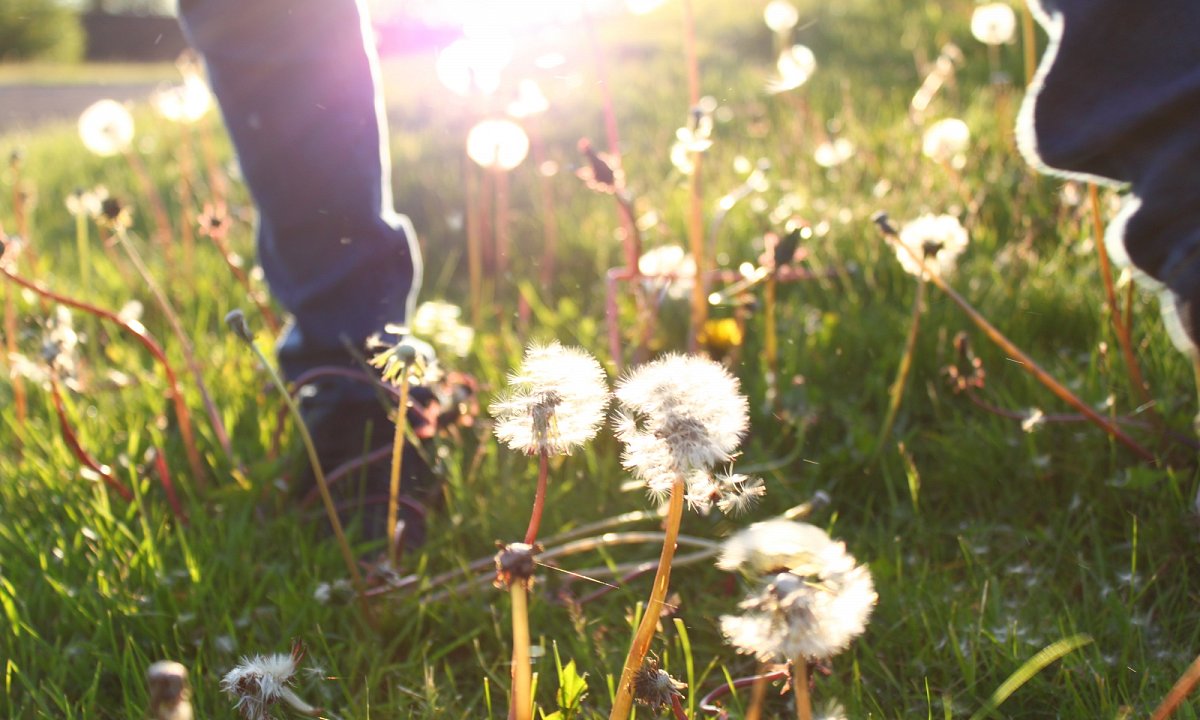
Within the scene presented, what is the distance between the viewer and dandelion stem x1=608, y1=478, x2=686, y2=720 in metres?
0.92

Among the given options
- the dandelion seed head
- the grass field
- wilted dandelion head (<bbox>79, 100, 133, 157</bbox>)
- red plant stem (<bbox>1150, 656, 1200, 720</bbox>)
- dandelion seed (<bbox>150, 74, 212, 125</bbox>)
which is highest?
the dandelion seed head

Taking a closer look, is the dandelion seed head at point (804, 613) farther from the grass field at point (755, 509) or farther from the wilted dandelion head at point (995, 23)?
the wilted dandelion head at point (995, 23)

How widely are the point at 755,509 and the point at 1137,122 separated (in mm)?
835

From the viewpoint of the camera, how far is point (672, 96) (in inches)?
187

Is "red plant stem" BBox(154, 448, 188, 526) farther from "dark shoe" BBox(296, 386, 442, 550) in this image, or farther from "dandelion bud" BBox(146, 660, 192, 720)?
"dandelion bud" BBox(146, 660, 192, 720)

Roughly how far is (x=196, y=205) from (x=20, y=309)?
1.24 meters

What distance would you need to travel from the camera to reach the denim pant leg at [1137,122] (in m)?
1.04

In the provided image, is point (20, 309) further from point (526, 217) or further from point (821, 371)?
point (821, 371)

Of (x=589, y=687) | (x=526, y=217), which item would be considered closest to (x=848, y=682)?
(x=589, y=687)

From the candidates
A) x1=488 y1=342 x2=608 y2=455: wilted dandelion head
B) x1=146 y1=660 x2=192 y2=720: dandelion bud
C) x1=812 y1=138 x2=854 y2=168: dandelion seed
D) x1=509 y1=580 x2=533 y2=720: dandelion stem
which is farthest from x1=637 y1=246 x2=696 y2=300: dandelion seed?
x1=146 y1=660 x2=192 y2=720: dandelion bud

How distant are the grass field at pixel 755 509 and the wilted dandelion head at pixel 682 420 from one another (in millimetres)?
357

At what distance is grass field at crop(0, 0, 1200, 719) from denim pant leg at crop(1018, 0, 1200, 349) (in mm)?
443

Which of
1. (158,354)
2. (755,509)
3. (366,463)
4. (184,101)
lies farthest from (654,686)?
(184,101)

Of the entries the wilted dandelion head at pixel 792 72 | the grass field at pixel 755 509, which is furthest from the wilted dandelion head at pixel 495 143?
the wilted dandelion head at pixel 792 72
